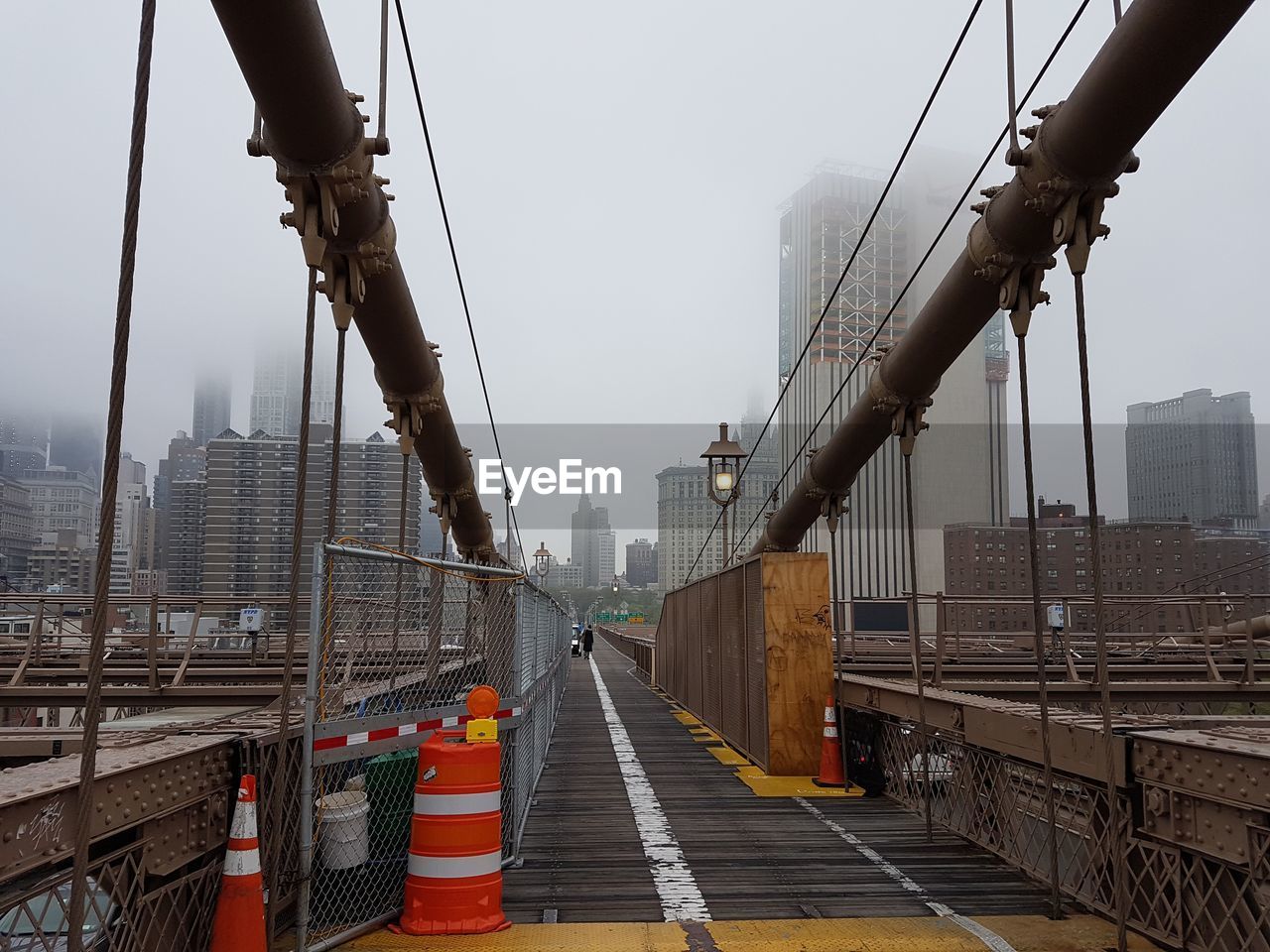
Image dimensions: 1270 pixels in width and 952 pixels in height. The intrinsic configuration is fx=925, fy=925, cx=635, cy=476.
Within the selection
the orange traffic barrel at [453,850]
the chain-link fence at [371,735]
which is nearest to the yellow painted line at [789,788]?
the chain-link fence at [371,735]

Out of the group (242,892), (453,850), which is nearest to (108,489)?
(242,892)

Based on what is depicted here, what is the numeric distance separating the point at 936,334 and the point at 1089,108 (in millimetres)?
2926

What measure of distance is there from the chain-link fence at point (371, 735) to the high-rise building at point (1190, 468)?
74.3m

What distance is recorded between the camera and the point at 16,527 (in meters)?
63.6

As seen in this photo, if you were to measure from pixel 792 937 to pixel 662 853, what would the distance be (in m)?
2.18

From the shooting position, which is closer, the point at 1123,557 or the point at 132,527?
the point at 1123,557

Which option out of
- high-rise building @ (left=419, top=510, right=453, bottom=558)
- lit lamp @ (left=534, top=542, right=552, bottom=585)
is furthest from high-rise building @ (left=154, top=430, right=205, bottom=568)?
lit lamp @ (left=534, top=542, right=552, bottom=585)

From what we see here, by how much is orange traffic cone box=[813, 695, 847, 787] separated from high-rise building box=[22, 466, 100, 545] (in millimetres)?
70863

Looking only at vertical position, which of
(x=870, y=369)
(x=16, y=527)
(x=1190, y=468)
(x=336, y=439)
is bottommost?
(x=336, y=439)

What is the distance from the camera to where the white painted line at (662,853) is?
5887 mm

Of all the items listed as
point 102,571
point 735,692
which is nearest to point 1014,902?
point 102,571

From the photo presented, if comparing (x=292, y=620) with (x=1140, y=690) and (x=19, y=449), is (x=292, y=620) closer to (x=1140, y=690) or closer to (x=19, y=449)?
(x=1140, y=690)

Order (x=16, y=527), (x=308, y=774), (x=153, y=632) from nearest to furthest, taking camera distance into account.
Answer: (x=308, y=774) → (x=153, y=632) → (x=16, y=527)

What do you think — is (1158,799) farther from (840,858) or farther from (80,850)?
(80,850)
